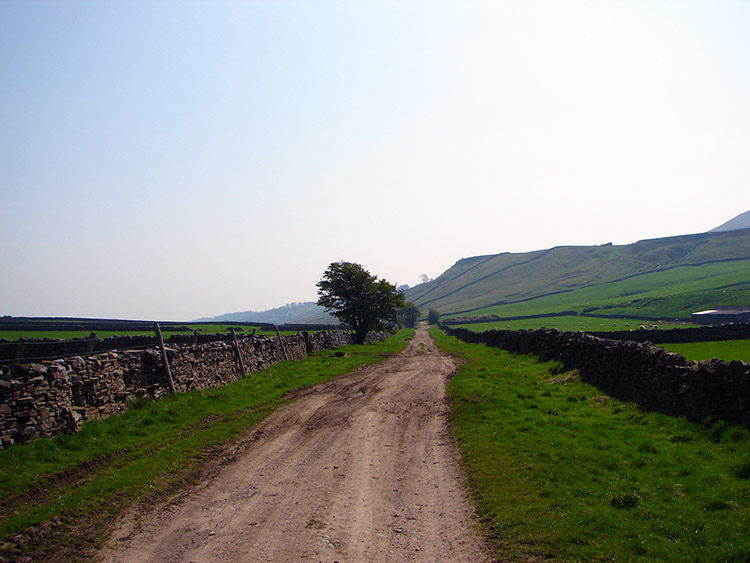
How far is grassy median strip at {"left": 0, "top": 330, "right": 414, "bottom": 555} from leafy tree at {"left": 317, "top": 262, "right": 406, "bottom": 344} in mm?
37603

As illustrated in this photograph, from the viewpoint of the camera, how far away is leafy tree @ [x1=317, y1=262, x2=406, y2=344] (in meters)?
55.7

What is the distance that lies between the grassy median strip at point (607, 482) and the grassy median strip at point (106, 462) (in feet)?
20.8

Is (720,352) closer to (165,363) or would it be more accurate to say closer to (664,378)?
(664,378)

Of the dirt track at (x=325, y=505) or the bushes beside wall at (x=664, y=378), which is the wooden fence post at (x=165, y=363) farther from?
the bushes beside wall at (x=664, y=378)

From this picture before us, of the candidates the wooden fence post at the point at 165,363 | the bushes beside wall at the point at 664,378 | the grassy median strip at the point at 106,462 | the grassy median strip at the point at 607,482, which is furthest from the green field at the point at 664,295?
the grassy median strip at the point at 106,462

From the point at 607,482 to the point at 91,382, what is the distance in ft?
44.6

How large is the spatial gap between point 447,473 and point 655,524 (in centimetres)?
397

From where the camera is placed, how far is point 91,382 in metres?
14.0

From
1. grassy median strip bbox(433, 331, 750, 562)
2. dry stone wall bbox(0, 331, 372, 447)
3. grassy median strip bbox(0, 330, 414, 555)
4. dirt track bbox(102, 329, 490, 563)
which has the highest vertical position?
dry stone wall bbox(0, 331, 372, 447)

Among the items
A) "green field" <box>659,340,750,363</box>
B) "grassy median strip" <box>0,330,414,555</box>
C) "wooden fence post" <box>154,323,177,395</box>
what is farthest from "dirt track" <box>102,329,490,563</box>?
"green field" <box>659,340,750,363</box>

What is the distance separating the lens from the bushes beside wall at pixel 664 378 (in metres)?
10.7

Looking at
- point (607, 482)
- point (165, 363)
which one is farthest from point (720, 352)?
point (165, 363)

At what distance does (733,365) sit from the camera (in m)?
11.0

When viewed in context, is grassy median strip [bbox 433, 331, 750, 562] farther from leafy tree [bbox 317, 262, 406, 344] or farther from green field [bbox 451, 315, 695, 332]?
green field [bbox 451, 315, 695, 332]
